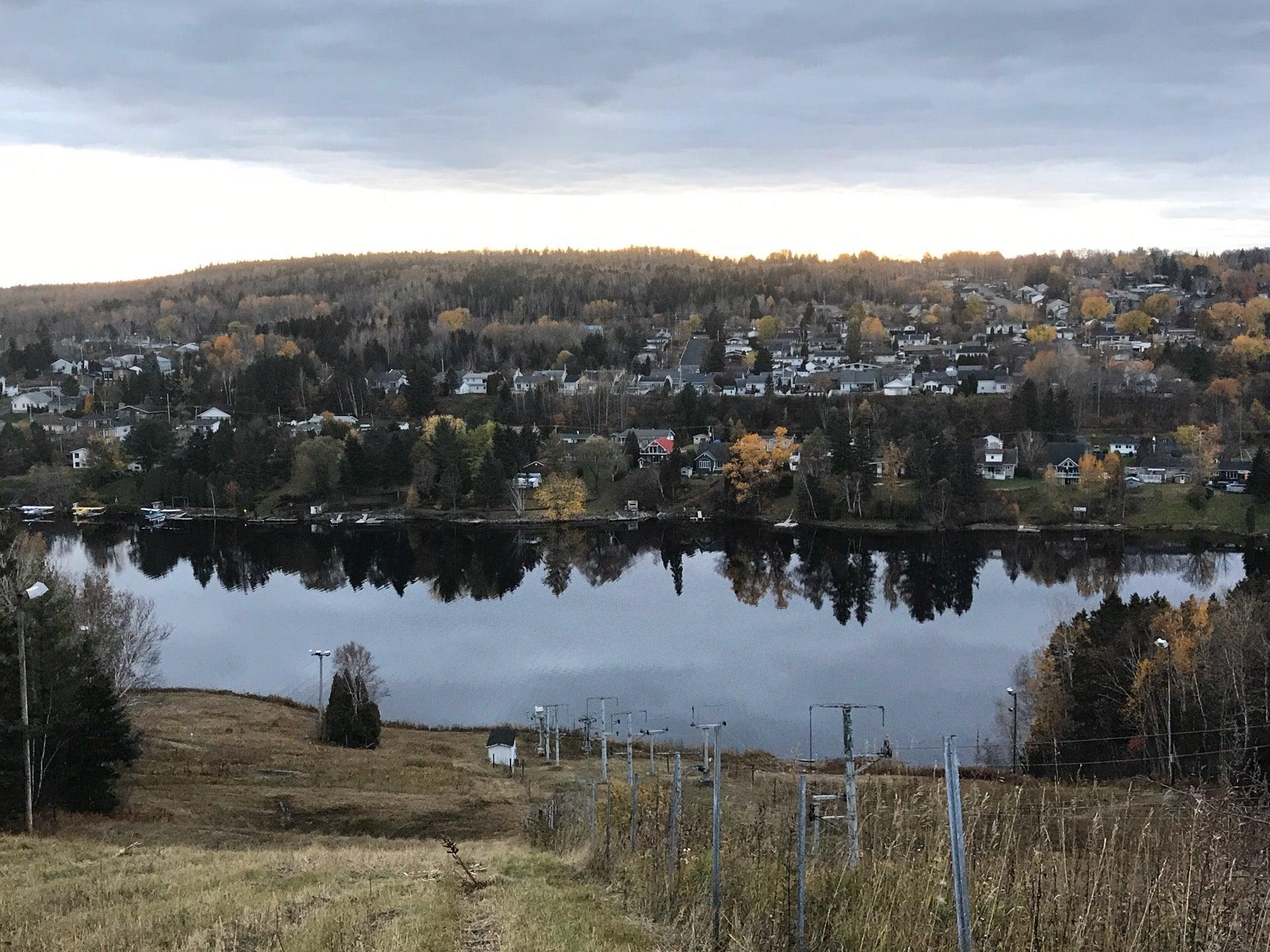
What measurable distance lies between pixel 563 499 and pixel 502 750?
21427 millimetres

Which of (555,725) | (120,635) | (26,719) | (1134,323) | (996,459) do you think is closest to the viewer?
(26,719)

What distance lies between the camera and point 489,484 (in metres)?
35.1

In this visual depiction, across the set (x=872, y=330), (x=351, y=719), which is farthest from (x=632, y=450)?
(x=872, y=330)

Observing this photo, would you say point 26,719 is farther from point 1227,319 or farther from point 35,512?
point 1227,319

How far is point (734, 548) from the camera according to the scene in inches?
1175

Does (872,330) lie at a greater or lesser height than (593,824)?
greater

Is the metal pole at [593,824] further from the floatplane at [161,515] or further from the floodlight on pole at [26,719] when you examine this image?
the floatplane at [161,515]

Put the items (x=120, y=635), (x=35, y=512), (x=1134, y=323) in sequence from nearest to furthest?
(x=120, y=635)
(x=35, y=512)
(x=1134, y=323)

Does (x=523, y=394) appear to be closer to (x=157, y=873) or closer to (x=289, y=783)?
(x=289, y=783)

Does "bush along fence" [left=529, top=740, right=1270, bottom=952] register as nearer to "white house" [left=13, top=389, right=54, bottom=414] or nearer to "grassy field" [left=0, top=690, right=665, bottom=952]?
"grassy field" [left=0, top=690, right=665, bottom=952]

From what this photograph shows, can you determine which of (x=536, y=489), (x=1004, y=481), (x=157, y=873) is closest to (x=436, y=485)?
(x=536, y=489)

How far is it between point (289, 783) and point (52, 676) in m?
2.93

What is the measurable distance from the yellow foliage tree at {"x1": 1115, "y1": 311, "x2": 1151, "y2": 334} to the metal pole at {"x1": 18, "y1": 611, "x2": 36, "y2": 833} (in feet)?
196

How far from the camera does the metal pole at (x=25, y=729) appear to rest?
7883mm
